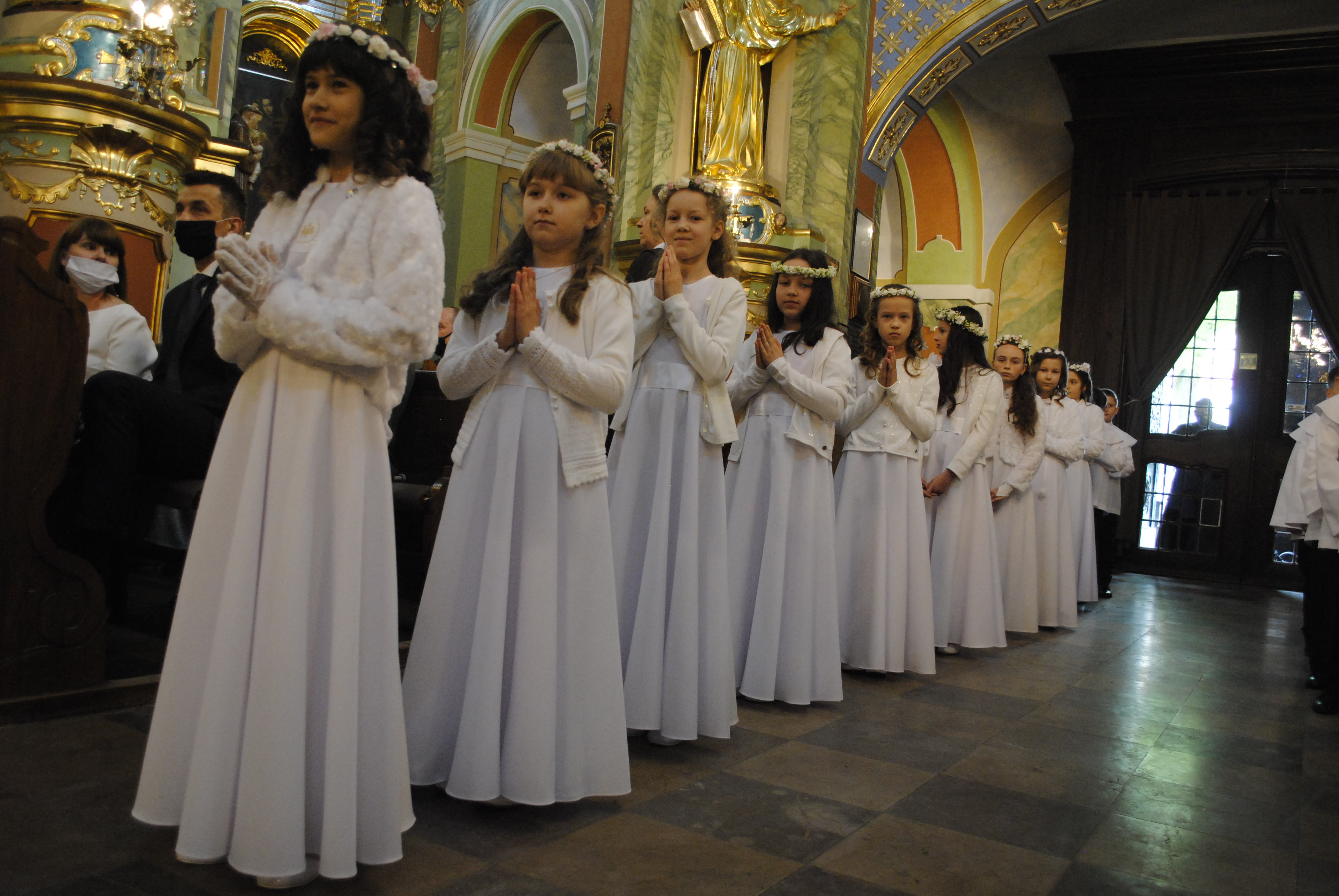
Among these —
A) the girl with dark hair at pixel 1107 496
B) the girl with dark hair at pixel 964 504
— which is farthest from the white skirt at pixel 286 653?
the girl with dark hair at pixel 1107 496

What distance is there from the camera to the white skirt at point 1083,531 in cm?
773

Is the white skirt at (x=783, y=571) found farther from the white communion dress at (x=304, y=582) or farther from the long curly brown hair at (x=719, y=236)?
the white communion dress at (x=304, y=582)

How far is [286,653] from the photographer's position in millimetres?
1819

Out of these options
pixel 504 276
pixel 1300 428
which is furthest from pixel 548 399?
pixel 1300 428

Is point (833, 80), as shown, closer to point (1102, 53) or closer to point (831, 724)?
point (1102, 53)

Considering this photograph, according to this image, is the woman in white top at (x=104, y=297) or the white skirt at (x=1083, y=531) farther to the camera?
the white skirt at (x=1083, y=531)

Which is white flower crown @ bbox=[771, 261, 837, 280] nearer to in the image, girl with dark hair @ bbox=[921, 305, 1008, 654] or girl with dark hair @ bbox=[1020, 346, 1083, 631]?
girl with dark hair @ bbox=[921, 305, 1008, 654]

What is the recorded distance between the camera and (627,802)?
255 centimetres

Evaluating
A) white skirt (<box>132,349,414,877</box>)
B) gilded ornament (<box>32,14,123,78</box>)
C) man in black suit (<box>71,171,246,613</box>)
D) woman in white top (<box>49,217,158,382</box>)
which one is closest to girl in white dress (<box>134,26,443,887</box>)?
white skirt (<box>132,349,414,877</box>)

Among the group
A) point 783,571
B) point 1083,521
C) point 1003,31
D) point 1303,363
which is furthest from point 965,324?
point 1303,363

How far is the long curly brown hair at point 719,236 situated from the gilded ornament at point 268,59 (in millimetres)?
9220

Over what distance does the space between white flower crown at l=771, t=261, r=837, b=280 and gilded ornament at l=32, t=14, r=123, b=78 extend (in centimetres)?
482

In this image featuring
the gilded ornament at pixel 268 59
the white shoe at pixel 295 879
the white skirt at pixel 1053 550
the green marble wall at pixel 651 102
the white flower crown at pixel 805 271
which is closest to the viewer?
the white shoe at pixel 295 879

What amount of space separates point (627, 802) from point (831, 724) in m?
1.15
